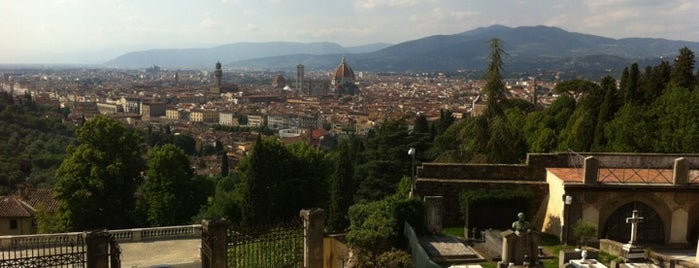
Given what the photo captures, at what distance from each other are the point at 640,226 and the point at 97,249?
1084 centimetres

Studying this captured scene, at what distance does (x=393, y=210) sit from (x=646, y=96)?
18826mm

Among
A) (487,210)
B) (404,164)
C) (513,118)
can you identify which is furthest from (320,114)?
(487,210)

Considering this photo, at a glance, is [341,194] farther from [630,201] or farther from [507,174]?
[630,201]

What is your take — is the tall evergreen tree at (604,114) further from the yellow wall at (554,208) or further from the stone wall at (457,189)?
the yellow wall at (554,208)

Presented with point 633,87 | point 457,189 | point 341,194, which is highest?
point 633,87

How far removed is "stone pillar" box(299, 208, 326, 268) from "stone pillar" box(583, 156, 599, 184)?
579 cm

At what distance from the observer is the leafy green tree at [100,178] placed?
Result: 18281 mm

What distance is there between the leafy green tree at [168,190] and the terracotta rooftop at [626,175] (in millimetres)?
12100

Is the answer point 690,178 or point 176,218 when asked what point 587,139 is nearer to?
point 690,178

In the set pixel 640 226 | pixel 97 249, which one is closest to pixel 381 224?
pixel 97 249

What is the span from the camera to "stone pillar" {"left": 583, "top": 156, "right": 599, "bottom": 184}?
12.5 metres

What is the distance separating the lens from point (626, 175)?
13383 mm

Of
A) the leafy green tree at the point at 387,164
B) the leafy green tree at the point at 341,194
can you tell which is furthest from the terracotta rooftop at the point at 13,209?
the leafy green tree at the point at 387,164

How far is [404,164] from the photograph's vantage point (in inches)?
934
